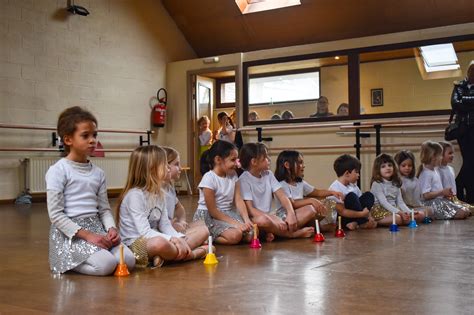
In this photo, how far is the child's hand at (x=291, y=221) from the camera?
11.0ft

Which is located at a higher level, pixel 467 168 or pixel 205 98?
pixel 205 98

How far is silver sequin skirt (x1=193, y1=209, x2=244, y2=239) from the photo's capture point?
323 cm

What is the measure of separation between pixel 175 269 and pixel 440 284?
1.11 m

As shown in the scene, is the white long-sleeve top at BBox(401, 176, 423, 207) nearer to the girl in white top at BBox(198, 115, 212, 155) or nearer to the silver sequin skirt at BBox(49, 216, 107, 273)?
the silver sequin skirt at BBox(49, 216, 107, 273)

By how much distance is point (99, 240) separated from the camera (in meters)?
2.31

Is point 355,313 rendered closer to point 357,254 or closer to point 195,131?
point 357,254

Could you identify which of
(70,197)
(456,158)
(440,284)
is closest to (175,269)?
(70,197)

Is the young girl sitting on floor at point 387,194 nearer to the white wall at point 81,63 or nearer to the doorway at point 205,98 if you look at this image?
the doorway at point 205,98

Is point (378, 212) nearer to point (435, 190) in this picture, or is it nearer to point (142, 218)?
point (435, 190)

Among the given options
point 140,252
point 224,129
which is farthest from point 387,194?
point 224,129

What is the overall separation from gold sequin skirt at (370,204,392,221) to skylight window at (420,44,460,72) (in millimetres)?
3713

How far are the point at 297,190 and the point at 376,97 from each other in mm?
4244

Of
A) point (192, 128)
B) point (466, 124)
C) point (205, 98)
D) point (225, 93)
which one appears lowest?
point (466, 124)

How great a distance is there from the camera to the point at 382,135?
7230 millimetres
